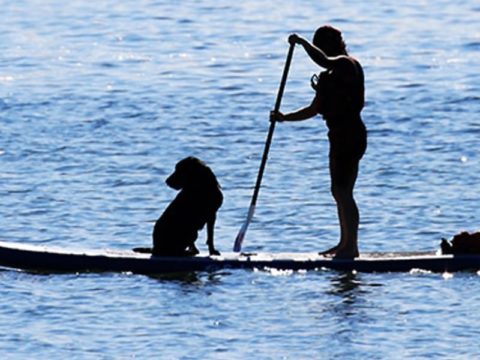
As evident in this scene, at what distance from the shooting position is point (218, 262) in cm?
1494

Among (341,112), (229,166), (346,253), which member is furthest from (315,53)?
(229,166)

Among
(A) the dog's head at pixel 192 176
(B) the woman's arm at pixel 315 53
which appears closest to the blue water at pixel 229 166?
(A) the dog's head at pixel 192 176

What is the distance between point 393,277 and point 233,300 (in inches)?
53.0

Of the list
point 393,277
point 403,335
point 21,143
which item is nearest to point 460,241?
point 393,277

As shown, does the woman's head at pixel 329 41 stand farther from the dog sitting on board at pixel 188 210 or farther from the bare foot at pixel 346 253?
the bare foot at pixel 346 253

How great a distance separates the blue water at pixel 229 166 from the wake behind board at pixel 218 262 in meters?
0.10

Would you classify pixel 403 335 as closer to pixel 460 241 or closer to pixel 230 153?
pixel 460 241

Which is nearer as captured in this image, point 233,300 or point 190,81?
point 233,300

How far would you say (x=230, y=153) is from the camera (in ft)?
70.0

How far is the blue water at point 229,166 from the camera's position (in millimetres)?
13531

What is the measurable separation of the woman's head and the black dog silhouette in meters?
1.36

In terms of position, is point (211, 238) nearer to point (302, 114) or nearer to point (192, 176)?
point (192, 176)

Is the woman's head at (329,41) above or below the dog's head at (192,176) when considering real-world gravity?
above

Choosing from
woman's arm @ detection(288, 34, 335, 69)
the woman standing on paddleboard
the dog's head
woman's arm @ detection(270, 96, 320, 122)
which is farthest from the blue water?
woman's arm @ detection(288, 34, 335, 69)
